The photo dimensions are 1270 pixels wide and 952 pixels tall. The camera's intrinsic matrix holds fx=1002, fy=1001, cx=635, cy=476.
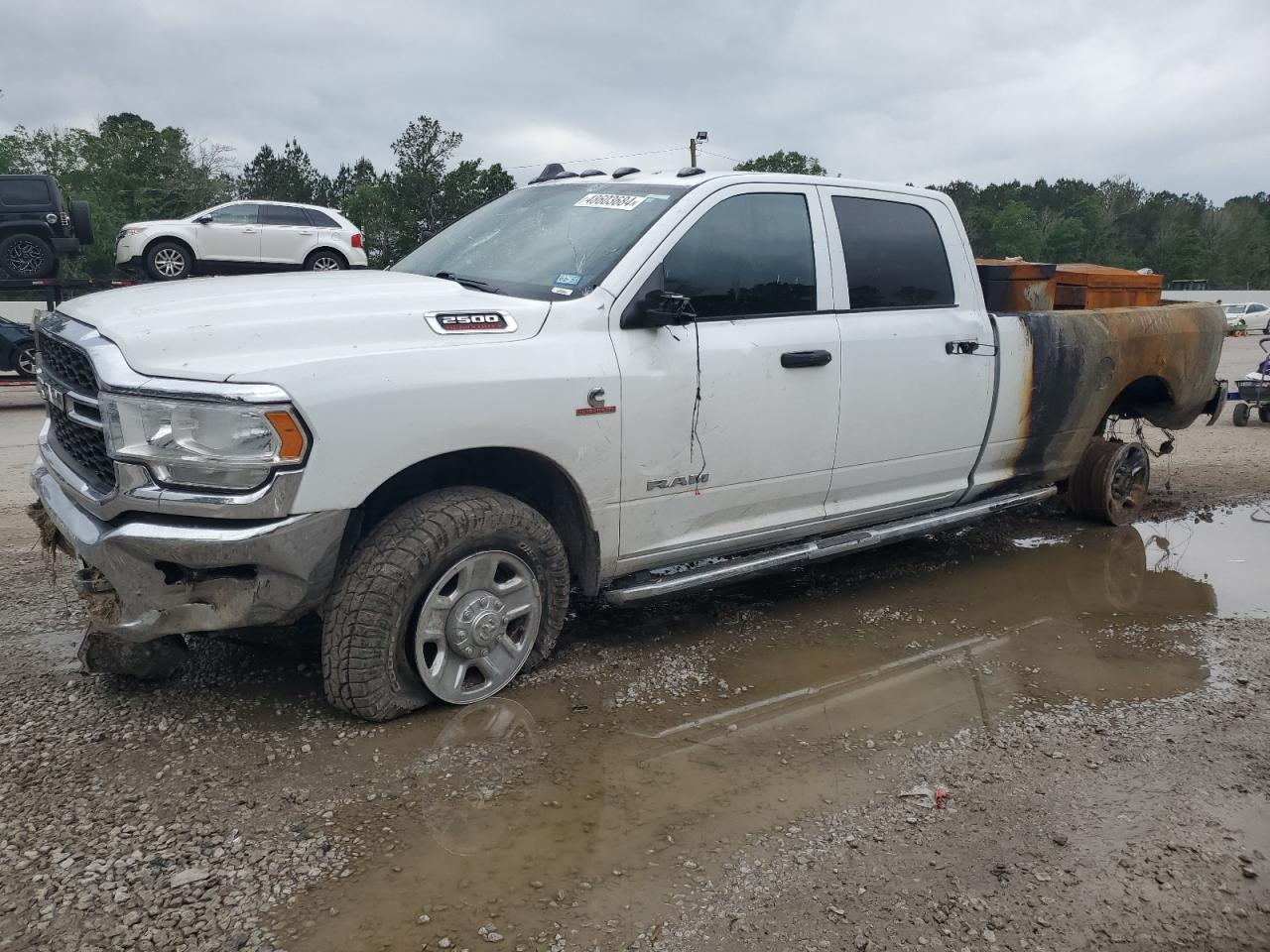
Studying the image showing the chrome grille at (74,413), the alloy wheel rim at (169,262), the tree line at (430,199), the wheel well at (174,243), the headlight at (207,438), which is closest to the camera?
the headlight at (207,438)

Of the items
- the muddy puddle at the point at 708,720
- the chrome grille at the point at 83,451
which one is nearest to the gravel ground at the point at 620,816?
the muddy puddle at the point at 708,720

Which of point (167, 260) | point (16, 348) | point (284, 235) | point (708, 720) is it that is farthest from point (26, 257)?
point (708, 720)

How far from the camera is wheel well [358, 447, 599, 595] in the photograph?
355 cm

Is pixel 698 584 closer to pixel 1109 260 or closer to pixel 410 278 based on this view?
pixel 410 278

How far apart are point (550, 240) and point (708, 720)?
6.75 ft

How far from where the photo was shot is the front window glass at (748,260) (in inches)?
160

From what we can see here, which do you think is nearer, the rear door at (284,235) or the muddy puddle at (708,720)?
the muddy puddle at (708,720)

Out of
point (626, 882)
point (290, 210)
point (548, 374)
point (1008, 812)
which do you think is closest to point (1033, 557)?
point (1008, 812)

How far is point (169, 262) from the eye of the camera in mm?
15266

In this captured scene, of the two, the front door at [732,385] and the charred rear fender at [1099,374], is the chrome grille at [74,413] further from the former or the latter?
the charred rear fender at [1099,374]

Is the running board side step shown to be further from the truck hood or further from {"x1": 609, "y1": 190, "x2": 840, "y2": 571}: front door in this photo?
the truck hood

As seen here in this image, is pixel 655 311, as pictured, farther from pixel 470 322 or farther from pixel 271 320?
pixel 271 320

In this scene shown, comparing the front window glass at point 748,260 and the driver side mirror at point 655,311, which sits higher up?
the front window glass at point 748,260

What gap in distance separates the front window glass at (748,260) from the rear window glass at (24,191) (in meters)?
13.4
